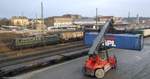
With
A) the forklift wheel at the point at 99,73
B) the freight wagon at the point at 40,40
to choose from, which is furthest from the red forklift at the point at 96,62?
the freight wagon at the point at 40,40

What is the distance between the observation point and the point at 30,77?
56.7 feet

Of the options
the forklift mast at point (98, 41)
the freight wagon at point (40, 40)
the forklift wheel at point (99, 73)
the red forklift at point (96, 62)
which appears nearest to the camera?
the forklift mast at point (98, 41)

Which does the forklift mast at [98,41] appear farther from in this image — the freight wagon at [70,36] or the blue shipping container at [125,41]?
the freight wagon at [70,36]

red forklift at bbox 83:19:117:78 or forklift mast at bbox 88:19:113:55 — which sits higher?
forklift mast at bbox 88:19:113:55

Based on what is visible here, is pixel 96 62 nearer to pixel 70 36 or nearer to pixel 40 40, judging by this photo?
pixel 40 40

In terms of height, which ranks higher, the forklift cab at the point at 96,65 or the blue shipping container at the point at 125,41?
the blue shipping container at the point at 125,41

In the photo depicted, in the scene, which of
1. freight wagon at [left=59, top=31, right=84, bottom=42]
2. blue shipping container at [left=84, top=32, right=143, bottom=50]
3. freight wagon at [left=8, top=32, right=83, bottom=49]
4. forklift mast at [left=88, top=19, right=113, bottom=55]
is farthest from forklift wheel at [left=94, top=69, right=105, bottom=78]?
freight wagon at [left=59, top=31, right=84, bottom=42]

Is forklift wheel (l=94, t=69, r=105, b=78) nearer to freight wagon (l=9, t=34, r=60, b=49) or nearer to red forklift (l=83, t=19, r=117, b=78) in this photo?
red forklift (l=83, t=19, r=117, b=78)

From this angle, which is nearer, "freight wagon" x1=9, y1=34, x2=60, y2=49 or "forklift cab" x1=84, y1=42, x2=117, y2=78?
"forklift cab" x1=84, y1=42, x2=117, y2=78

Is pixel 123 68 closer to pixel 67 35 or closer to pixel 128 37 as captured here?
pixel 128 37

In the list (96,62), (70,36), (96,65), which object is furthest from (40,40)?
(96,65)

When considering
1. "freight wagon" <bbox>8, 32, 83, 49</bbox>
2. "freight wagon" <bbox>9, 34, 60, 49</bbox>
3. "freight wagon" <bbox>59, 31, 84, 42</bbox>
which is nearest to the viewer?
"freight wagon" <bbox>9, 34, 60, 49</bbox>

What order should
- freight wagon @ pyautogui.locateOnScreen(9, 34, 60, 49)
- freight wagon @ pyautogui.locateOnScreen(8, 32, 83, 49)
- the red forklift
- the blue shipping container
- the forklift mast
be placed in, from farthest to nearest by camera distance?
freight wagon @ pyautogui.locateOnScreen(8, 32, 83, 49) → freight wagon @ pyautogui.locateOnScreen(9, 34, 60, 49) → the blue shipping container → the red forklift → the forklift mast

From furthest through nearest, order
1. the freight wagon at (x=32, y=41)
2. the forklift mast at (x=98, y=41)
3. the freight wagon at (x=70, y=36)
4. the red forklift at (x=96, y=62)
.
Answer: the freight wagon at (x=70, y=36)
the freight wagon at (x=32, y=41)
the red forklift at (x=96, y=62)
the forklift mast at (x=98, y=41)
